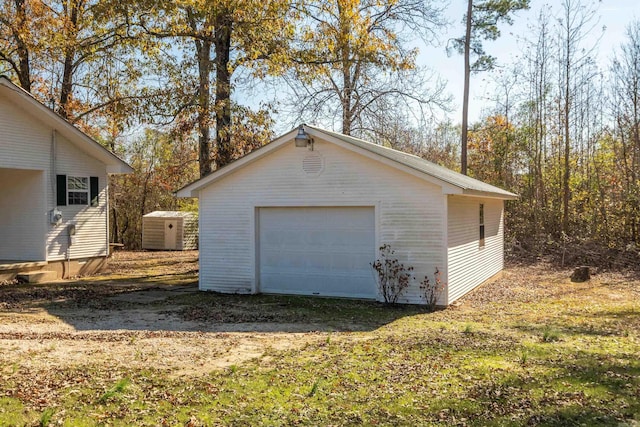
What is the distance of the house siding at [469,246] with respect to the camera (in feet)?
36.2

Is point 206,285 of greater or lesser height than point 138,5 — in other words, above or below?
below

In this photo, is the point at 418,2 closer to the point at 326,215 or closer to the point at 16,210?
the point at 326,215

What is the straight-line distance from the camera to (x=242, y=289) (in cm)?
1250

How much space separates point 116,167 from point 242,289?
21.9 ft

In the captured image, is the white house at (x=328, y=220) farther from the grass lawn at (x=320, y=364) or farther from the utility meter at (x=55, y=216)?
the utility meter at (x=55, y=216)

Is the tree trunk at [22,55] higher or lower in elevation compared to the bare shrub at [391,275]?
higher

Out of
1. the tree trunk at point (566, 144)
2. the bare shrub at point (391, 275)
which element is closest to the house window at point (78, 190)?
the bare shrub at point (391, 275)

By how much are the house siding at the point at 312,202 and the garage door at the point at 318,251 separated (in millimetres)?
254

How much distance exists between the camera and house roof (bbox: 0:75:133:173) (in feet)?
44.0

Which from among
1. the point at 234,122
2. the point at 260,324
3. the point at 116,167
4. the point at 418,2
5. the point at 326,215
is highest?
the point at 418,2

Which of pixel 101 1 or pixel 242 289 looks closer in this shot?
pixel 242 289

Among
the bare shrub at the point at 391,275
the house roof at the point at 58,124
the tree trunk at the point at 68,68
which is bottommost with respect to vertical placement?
the bare shrub at the point at 391,275

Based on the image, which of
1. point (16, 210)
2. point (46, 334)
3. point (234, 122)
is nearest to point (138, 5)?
point (234, 122)

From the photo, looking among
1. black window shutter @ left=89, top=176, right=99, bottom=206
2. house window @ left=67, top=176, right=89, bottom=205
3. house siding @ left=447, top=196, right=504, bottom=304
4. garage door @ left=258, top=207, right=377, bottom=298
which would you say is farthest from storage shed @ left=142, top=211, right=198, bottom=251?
house siding @ left=447, top=196, right=504, bottom=304
